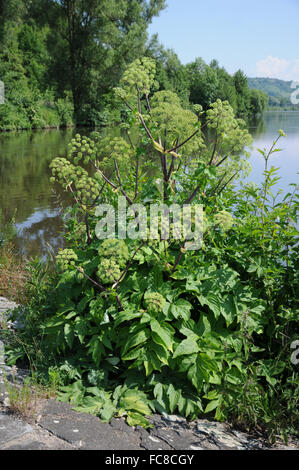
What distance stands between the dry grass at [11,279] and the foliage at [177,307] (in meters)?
1.51

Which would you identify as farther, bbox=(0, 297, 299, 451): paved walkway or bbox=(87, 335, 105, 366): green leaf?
bbox=(87, 335, 105, 366): green leaf

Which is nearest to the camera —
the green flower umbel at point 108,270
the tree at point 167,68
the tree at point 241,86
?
the green flower umbel at point 108,270

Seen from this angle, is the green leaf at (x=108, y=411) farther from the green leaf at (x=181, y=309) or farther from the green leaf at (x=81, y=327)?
the green leaf at (x=181, y=309)

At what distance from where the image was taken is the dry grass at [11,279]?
510 cm

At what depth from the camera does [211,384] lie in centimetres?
302

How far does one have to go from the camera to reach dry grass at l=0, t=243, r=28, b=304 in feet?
16.7

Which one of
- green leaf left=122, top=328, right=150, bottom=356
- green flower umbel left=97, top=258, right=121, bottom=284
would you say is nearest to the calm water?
green flower umbel left=97, top=258, right=121, bottom=284

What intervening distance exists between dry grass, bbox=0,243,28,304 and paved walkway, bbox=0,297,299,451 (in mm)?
2262

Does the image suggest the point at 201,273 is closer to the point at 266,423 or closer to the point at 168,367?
the point at 168,367

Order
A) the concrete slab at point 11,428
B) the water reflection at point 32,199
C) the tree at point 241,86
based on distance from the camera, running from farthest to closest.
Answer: the tree at point 241,86 < the water reflection at point 32,199 < the concrete slab at point 11,428

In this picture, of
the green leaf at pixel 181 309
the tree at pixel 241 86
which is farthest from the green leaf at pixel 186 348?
the tree at pixel 241 86

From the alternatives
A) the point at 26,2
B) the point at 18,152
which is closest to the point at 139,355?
the point at 18,152

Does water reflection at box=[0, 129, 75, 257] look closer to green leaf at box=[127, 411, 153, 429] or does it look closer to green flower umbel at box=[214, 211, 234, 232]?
green flower umbel at box=[214, 211, 234, 232]

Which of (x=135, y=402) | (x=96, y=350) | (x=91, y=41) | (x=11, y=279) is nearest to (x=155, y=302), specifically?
(x=96, y=350)
